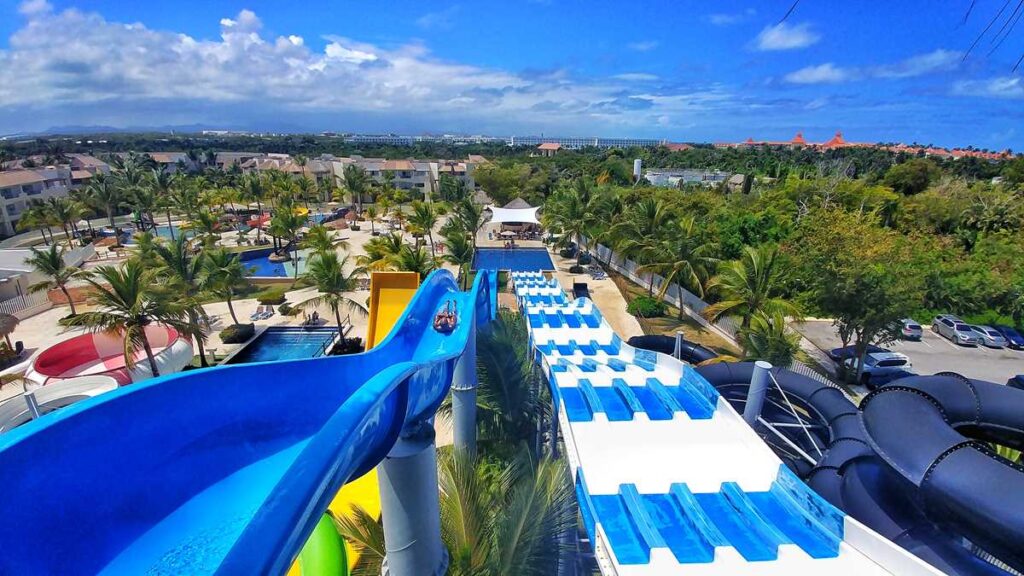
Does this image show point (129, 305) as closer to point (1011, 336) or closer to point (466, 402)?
point (466, 402)

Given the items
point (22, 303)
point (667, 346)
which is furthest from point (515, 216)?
point (22, 303)

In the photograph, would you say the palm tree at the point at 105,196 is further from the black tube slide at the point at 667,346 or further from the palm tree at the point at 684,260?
the black tube slide at the point at 667,346

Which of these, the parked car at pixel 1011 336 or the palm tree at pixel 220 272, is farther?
the parked car at pixel 1011 336

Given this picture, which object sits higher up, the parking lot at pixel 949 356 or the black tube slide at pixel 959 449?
the black tube slide at pixel 959 449

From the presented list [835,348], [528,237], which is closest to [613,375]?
[835,348]

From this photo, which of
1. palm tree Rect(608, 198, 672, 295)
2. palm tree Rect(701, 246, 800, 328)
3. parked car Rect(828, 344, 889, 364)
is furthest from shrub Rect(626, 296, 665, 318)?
parked car Rect(828, 344, 889, 364)

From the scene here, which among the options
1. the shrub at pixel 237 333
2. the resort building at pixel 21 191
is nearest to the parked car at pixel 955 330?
the shrub at pixel 237 333
